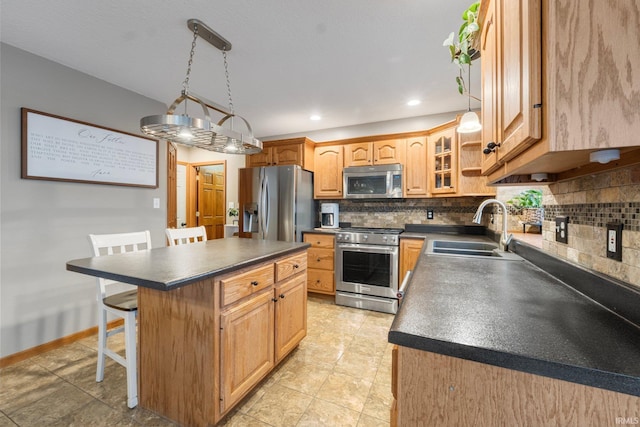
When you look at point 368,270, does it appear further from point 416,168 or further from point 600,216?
point 600,216

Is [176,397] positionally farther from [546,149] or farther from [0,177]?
[0,177]

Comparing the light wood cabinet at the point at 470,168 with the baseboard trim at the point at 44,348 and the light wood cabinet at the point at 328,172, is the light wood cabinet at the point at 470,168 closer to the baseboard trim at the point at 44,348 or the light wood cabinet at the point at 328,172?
the light wood cabinet at the point at 328,172

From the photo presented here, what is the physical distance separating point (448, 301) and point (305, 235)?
2.74m

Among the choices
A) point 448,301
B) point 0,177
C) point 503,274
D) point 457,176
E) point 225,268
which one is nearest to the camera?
point 448,301

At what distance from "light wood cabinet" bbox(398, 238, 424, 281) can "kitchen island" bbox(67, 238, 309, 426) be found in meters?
1.75

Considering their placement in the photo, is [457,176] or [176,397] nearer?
[176,397]

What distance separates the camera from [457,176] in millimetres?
2904

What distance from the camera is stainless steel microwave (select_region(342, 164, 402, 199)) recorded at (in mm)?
3303

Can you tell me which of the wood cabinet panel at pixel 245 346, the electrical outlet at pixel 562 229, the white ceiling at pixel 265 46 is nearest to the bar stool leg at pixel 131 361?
the wood cabinet panel at pixel 245 346

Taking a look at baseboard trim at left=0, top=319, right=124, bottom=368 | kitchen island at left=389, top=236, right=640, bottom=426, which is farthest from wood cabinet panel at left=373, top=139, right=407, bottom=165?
baseboard trim at left=0, top=319, right=124, bottom=368

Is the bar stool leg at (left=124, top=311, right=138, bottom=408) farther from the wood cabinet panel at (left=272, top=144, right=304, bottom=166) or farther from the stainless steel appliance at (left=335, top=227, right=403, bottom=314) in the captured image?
the wood cabinet panel at (left=272, top=144, right=304, bottom=166)

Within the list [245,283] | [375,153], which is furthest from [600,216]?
[375,153]

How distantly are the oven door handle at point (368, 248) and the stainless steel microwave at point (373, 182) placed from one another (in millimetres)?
646

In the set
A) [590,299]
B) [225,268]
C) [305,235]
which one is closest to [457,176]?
[305,235]
